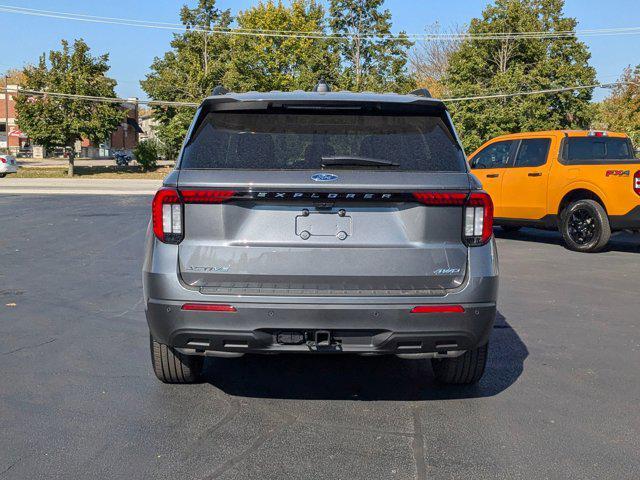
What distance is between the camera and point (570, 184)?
1138cm

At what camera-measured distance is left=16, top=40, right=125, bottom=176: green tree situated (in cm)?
4200

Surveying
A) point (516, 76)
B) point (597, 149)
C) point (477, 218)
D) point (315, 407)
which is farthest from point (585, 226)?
point (516, 76)

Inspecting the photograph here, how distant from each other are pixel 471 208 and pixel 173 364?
85.1 inches

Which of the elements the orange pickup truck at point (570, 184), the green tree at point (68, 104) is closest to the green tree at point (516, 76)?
the green tree at point (68, 104)

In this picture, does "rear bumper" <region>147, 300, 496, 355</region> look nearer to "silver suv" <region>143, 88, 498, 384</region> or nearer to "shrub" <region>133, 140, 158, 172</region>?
"silver suv" <region>143, 88, 498, 384</region>

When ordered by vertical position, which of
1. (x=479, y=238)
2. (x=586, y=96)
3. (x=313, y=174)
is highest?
(x=586, y=96)

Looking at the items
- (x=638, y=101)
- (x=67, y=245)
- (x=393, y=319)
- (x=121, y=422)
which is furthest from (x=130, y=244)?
(x=638, y=101)

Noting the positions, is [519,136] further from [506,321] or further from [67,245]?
[67,245]

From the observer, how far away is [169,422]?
13.2 ft

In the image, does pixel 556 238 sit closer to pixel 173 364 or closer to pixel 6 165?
pixel 173 364

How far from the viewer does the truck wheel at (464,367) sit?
4461 millimetres

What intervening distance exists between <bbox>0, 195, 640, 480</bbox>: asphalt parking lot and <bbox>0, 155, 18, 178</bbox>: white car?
36.6m

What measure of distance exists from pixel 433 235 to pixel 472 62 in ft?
134

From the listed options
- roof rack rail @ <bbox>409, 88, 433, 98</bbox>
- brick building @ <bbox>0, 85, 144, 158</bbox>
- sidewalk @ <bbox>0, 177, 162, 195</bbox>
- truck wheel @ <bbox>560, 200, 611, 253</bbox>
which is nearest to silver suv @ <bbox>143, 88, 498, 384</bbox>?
roof rack rail @ <bbox>409, 88, 433, 98</bbox>
